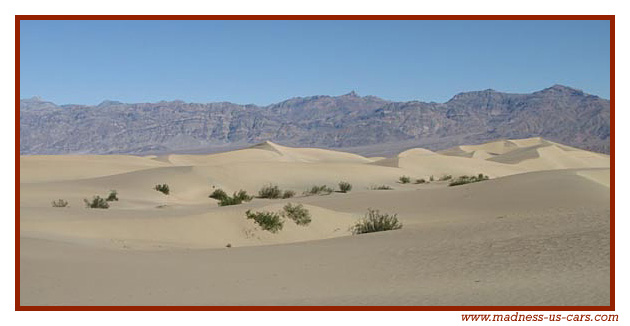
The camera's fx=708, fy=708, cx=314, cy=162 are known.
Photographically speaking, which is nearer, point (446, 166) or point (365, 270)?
point (365, 270)

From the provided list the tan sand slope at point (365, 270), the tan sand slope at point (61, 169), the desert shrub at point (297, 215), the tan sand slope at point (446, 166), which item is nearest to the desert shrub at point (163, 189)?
the tan sand slope at point (61, 169)

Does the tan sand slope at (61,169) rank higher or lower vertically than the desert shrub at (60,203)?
higher

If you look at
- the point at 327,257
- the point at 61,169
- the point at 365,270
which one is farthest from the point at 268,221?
the point at 61,169

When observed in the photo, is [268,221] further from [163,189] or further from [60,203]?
[163,189]

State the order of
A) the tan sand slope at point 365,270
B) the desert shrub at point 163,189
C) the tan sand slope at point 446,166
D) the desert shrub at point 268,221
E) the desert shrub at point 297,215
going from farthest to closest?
the tan sand slope at point 446,166
the desert shrub at point 163,189
the desert shrub at point 297,215
the desert shrub at point 268,221
the tan sand slope at point 365,270

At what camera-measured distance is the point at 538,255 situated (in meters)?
10.8

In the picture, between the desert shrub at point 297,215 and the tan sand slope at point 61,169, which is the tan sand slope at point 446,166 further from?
the desert shrub at point 297,215

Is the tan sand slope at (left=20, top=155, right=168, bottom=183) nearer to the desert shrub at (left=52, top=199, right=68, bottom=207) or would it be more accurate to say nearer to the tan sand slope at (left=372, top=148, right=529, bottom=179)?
the desert shrub at (left=52, top=199, right=68, bottom=207)

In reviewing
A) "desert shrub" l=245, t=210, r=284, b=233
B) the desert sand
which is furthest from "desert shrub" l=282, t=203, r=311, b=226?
"desert shrub" l=245, t=210, r=284, b=233

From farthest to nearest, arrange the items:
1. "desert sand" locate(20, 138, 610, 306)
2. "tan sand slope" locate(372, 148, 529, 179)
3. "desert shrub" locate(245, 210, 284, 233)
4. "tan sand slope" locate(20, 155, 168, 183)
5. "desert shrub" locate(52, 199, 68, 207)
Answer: "tan sand slope" locate(372, 148, 529, 179)
"tan sand slope" locate(20, 155, 168, 183)
"desert shrub" locate(52, 199, 68, 207)
"desert shrub" locate(245, 210, 284, 233)
"desert sand" locate(20, 138, 610, 306)

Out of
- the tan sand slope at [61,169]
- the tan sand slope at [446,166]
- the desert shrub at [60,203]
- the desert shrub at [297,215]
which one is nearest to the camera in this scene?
the desert shrub at [297,215]

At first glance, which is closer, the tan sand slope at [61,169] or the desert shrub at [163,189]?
the desert shrub at [163,189]

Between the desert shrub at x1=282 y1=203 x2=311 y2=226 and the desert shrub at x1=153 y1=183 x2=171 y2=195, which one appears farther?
the desert shrub at x1=153 y1=183 x2=171 y2=195
